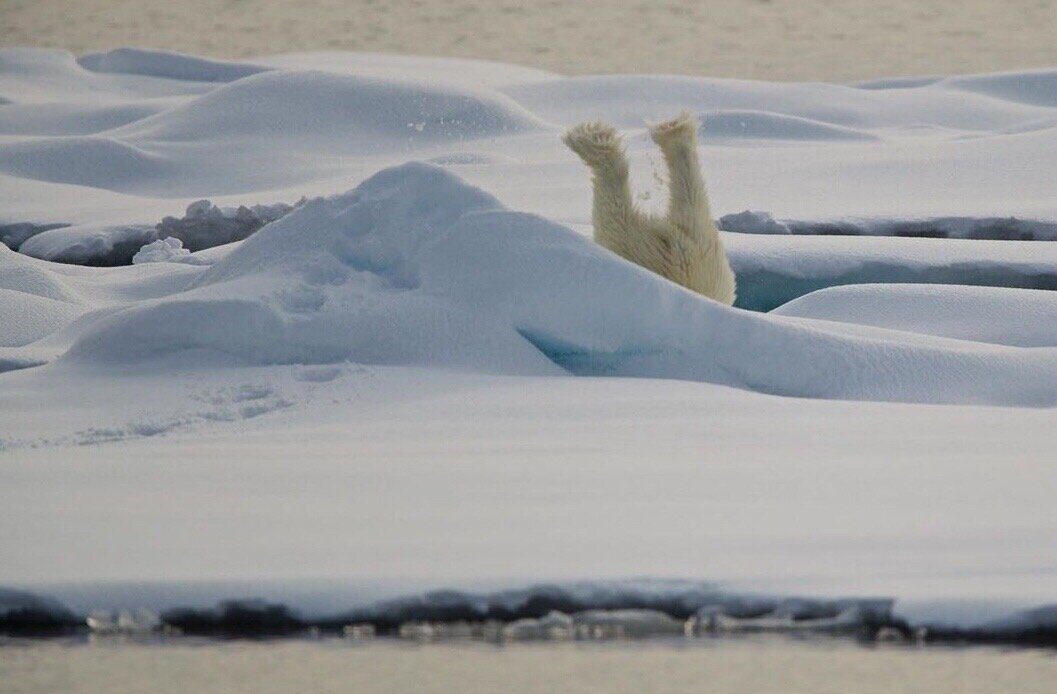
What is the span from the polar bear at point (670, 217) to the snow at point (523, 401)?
36cm

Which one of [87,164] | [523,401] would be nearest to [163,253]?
[87,164]

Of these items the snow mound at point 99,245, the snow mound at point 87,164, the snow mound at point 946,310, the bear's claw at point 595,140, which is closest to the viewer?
the bear's claw at point 595,140

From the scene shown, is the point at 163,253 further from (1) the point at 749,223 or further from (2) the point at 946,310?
(2) the point at 946,310

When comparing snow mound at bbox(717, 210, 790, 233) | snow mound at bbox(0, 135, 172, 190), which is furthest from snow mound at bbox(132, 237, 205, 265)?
snow mound at bbox(0, 135, 172, 190)

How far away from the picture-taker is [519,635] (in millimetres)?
2961

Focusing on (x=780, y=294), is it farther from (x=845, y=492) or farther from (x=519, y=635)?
(x=519, y=635)

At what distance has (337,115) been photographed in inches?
500

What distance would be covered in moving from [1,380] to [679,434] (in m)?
1.93

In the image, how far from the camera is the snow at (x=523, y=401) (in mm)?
3143

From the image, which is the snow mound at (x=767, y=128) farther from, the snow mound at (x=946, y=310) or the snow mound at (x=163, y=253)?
the snow mound at (x=946, y=310)

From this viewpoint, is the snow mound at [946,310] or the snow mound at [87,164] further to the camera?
the snow mound at [87,164]

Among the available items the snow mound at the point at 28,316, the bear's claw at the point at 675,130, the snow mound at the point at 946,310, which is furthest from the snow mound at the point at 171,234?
the bear's claw at the point at 675,130

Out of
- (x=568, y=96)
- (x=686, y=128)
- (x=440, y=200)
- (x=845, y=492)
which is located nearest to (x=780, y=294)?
(x=686, y=128)

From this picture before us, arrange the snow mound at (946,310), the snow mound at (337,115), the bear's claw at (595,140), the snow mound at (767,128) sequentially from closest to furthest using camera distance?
the bear's claw at (595,140), the snow mound at (946,310), the snow mound at (337,115), the snow mound at (767,128)
